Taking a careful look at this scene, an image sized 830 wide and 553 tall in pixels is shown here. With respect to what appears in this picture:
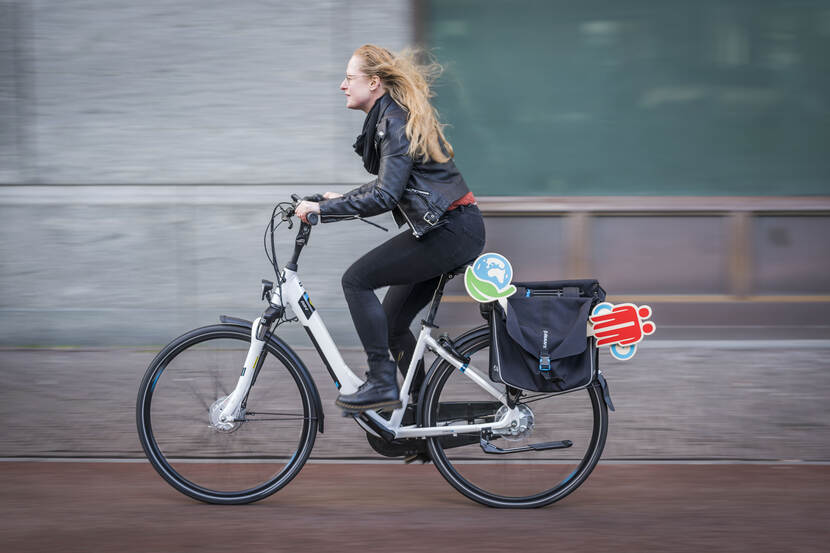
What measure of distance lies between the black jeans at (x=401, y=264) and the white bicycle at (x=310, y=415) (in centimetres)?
15

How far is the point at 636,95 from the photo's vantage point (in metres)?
6.21

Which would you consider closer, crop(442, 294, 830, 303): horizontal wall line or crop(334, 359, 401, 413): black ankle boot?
crop(334, 359, 401, 413): black ankle boot

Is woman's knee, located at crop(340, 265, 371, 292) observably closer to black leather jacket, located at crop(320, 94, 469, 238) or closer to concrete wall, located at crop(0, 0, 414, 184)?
black leather jacket, located at crop(320, 94, 469, 238)

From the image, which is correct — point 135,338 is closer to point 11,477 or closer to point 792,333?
point 11,477

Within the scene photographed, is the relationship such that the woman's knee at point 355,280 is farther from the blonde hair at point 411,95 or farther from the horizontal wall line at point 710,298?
the horizontal wall line at point 710,298

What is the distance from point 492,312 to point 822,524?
1.81 meters

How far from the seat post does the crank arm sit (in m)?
0.61

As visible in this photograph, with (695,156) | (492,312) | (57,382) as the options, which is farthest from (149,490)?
(695,156)

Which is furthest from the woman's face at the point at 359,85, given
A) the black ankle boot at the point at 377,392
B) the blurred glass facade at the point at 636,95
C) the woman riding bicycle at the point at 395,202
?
the blurred glass facade at the point at 636,95

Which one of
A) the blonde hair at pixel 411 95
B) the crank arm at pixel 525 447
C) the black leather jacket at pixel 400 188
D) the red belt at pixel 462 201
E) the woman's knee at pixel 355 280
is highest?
the blonde hair at pixel 411 95

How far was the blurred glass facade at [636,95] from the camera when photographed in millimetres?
6148

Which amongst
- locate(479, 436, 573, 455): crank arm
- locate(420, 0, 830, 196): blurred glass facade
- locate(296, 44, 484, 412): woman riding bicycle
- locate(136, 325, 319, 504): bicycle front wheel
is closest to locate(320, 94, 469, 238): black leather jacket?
locate(296, 44, 484, 412): woman riding bicycle

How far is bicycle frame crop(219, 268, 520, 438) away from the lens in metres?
4.12

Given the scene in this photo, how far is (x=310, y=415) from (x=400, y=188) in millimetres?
1183
